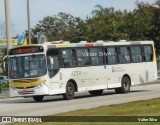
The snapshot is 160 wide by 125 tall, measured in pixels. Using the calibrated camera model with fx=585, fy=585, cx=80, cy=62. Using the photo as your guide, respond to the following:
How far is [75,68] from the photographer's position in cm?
2889

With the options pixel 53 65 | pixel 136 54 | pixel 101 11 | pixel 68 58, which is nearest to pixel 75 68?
pixel 68 58

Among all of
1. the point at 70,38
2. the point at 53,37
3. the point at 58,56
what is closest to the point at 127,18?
the point at 70,38

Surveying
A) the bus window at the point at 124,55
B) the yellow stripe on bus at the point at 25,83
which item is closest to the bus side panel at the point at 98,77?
the bus window at the point at 124,55

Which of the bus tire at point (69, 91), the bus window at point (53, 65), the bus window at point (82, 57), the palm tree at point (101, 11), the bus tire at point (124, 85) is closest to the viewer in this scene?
the bus window at point (53, 65)

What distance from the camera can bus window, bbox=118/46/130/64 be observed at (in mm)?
32112

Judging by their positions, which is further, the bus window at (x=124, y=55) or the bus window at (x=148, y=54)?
the bus window at (x=148, y=54)

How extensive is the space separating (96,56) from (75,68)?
2058 millimetres

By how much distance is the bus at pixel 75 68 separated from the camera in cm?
2738

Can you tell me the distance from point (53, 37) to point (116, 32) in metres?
24.9

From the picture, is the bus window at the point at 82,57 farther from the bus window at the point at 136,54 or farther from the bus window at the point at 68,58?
the bus window at the point at 136,54

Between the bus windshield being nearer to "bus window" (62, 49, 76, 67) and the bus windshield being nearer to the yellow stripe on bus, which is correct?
the yellow stripe on bus

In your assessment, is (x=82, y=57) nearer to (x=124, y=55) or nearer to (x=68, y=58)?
(x=68, y=58)

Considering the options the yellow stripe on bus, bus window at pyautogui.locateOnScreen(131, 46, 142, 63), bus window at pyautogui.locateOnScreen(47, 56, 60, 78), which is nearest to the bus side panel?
bus window at pyautogui.locateOnScreen(131, 46, 142, 63)

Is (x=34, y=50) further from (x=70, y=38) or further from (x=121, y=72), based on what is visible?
(x=70, y=38)
